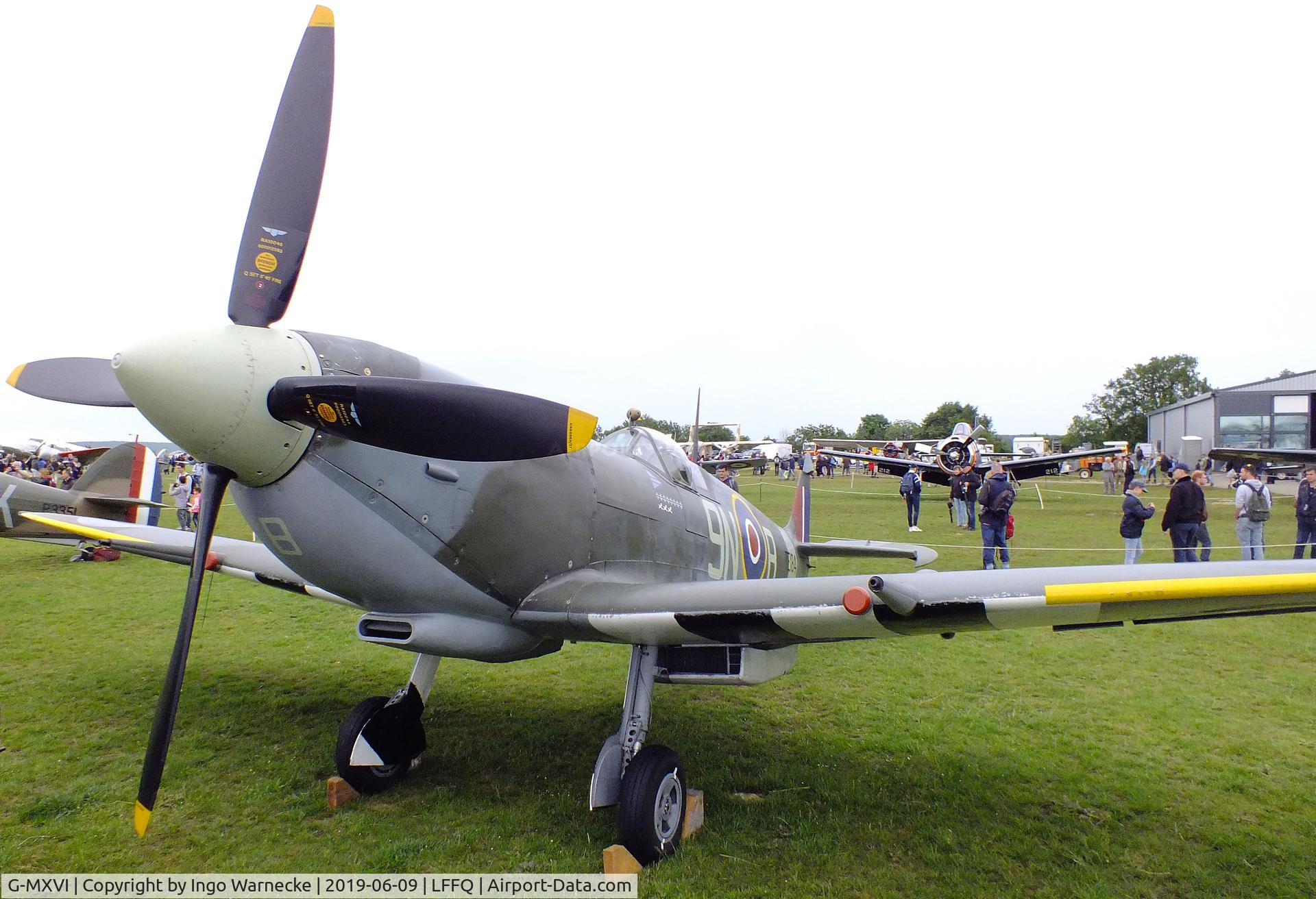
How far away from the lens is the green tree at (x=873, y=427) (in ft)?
358

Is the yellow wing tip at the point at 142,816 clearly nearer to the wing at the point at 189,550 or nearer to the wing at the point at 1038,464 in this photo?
the wing at the point at 189,550

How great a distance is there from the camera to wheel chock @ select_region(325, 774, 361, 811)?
402cm

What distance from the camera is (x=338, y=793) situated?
4.04m

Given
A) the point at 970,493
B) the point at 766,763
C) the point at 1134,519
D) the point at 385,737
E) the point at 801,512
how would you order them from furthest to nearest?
1. the point at 970,493
2. the point at 1134,519
3. the point at 801,512
4. the point at 766,763
5. the point at 385,737

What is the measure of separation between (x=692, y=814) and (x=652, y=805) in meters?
0.45

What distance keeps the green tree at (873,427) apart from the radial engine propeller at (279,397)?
108 m

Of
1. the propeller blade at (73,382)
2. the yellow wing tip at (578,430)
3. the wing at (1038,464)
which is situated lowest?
the yellow wing tip at (578,430)

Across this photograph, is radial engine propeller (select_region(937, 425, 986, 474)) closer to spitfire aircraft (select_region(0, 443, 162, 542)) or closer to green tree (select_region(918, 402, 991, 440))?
spitfire aircraft (select_region(0, 443, 162, 542))

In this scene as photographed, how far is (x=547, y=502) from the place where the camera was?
3656 millimetres

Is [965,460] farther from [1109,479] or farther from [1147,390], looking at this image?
[1147,390]

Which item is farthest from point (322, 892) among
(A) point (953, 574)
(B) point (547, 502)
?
(A) point (953, 574)

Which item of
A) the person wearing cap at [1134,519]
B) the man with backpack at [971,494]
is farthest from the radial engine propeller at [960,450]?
the person wearing cap at [1134,519]

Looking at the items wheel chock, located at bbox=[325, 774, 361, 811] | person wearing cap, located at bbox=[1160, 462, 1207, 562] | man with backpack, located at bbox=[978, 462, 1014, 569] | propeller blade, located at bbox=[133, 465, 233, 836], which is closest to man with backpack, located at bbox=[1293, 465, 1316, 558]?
person wearing cap, located at bbox=[1160, 462, 1207, 562]

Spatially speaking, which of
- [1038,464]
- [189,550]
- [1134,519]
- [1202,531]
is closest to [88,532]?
[189,550]
